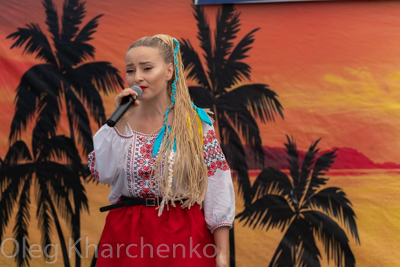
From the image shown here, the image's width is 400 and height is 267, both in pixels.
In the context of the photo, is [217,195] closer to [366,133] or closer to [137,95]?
[137,95]

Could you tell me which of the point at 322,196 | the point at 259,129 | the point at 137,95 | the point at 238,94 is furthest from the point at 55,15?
the point at 322,196

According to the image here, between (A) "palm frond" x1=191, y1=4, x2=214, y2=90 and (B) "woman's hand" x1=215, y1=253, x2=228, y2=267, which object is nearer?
(B) "woman's hand" x1=215, y1=253, x2=228, y2=267

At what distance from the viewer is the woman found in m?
1.84

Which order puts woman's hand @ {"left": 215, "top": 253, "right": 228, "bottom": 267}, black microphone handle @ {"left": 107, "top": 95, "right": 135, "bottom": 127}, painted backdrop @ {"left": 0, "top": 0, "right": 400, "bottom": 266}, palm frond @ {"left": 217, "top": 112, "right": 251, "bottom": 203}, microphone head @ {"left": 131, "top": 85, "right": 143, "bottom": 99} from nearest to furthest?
1. black microphone handle @ {"left": 107, "top": 95, "right": 135, "bottom": 127}
2. microphone head @ {"left": 131, "top": 85, "right": 143, "bottom": 99}
3. woman's hand @ {"left": 215, "top": 253, "right": 228, "bottom": 267}
4. painted backdrop @ {"left": 0, "top": 0, "right": 400, "bottom": 266}
5. palm frond @ {"left": 217, "top": 112, "right": 251, "bottom": 203}

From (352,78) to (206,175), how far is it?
1.35 metres

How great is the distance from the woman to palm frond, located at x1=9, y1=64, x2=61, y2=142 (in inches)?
50.1

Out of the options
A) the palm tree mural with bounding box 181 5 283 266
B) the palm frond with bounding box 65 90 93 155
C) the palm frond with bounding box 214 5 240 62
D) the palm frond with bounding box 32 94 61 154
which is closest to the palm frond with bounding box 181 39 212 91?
the palm tree mural with bounding box 181 5 283 266

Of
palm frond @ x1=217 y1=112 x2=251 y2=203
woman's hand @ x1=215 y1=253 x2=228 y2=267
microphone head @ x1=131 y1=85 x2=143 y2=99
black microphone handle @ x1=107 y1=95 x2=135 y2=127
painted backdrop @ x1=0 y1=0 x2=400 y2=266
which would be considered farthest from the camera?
palm frond @ x1=217 y1=112 x2=251 y2=203

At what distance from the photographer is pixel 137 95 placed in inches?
69.9

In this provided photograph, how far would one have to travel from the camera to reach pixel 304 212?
295 centimetres

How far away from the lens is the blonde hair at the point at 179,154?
1.85 metres

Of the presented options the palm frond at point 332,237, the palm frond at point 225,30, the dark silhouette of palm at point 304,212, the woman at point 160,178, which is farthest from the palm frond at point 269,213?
the woman at point 160,178

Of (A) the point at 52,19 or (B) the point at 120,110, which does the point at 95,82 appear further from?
(B) the point at 120,110

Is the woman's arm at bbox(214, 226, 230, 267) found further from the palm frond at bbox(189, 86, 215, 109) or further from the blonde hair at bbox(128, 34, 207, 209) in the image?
the palm frond at bbox(189, 86, 215, 109)
